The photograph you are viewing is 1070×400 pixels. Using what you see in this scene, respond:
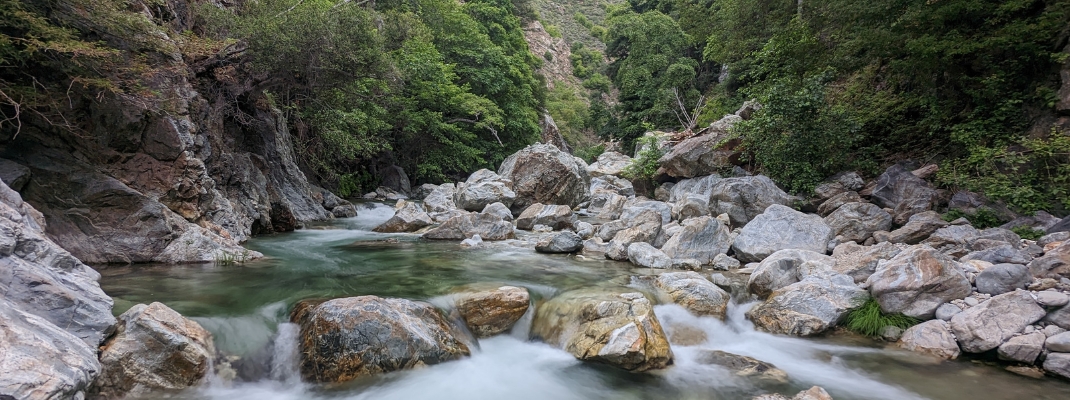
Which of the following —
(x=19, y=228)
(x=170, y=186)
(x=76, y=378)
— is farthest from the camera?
(x=170, y=186)

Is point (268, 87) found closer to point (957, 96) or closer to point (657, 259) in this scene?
point (657, 259)

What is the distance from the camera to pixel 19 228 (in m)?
4.23

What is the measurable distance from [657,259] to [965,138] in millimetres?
6591

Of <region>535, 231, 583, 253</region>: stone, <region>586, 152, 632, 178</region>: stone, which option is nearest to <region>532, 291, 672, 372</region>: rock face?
<region>535, 231, 583, 253</region>: stone

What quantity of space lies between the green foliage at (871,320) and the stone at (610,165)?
1817 centimetres

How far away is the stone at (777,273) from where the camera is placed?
21.1 feet

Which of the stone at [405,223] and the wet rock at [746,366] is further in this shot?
the stone at [405,223]

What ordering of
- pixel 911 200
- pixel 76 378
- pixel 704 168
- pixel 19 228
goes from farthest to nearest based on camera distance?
pixel 704 168 < pixel 911 200 < pixel 19 228 < pixel 76 378

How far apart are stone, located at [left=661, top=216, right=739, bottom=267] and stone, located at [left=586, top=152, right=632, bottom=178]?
15.1m

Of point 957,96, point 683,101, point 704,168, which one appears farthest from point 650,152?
point 683,101

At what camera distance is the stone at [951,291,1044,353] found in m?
4.72

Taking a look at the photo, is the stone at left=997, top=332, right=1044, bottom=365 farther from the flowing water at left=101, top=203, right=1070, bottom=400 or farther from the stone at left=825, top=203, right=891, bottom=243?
the stone at left=825, top=203, right=891, bottom=243

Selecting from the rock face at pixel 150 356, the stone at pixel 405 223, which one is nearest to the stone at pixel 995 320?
the rock face at pixel 150 356

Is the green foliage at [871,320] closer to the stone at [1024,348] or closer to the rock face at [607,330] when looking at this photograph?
the stone at [1024,348]
